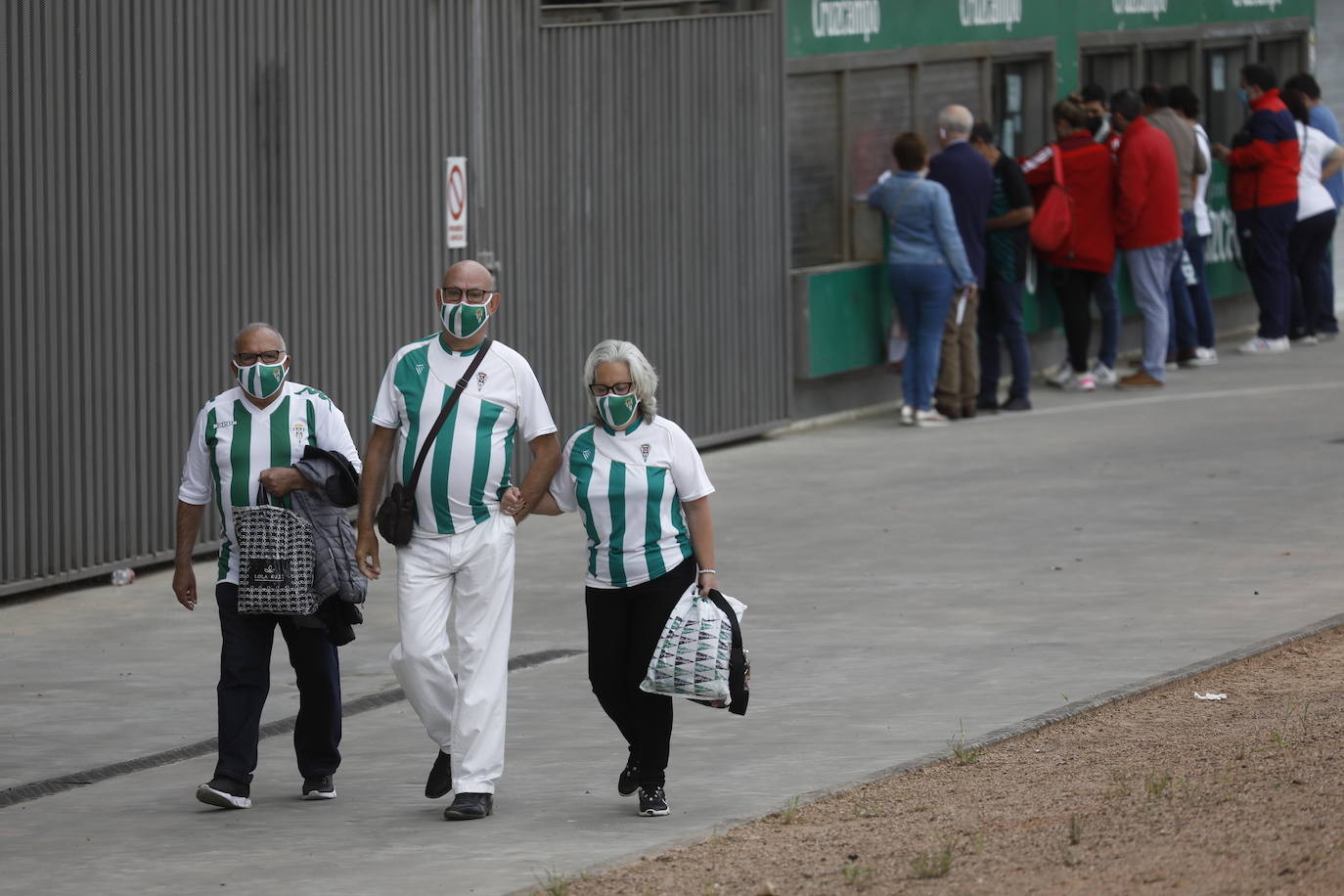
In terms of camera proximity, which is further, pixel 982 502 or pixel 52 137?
pixel 982 502

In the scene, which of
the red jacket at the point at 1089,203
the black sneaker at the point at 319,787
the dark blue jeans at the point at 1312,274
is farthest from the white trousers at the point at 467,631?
the dark blue jeans at the point at 1312,274

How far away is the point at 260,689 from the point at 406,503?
0.90 m

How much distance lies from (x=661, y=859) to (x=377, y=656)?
382cm

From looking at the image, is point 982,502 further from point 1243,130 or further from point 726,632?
point 1243,130

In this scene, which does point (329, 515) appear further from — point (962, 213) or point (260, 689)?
point (962, 213)

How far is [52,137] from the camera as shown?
11891 mm

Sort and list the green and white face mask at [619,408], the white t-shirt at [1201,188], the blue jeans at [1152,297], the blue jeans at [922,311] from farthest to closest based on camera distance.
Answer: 1. the white t-shirt at [1201,188]
2. the blue jeans at [1152,297]
3. the blue jeans at [922,311]
4. the green and white face mask at [619,408]

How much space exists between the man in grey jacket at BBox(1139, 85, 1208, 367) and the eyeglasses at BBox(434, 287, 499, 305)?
506 inches

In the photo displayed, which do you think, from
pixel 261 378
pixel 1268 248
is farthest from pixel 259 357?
pixel 1268 248

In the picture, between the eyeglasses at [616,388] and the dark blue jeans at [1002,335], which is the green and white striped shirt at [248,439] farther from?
the dark blue jeans at [1002,335]

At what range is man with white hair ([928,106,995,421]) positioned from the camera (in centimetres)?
1780

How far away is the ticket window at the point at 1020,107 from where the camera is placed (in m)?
20.8

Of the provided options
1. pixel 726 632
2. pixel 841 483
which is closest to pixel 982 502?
pixel 841 483

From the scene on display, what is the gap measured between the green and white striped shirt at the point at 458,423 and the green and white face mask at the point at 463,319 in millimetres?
84
